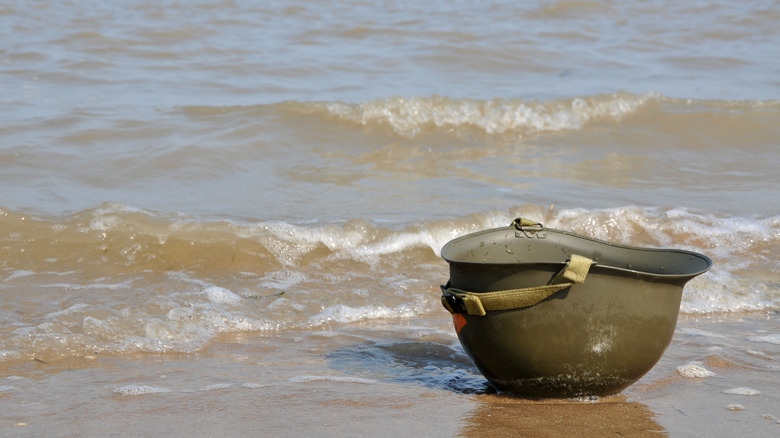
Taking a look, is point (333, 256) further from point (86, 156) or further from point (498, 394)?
point (86, 156)

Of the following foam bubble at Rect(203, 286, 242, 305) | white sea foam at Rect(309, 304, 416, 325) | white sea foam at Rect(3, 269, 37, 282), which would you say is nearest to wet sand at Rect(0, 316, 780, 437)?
white sea foam at Rect(309, 304, 416, 325)

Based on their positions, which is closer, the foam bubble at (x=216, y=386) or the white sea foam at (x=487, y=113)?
the foam bubble at (x=216, y=386)

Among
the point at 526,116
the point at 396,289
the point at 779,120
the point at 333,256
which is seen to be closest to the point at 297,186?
the point at 333,256

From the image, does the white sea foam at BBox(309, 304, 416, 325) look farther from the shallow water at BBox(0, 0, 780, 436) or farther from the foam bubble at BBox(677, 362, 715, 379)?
the foam bubble at BBox(677, 362, 715, 379)

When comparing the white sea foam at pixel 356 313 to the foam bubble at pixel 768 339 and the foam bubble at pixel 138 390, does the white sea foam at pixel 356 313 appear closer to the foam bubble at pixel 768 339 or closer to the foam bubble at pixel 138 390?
the foam bubble at pixel 138 390

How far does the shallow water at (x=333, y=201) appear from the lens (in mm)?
3150

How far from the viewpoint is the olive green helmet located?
2.67m

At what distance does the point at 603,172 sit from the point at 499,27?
21.1ft

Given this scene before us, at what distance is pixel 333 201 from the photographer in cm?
591

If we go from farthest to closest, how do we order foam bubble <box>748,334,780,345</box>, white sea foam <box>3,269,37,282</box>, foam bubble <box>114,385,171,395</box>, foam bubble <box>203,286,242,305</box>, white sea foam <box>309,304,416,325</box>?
white sea foam <box>3,269,37,282</box>, foam bubble <box>203,286,242,305</box>, white sea foam <box>309,304,416,325</box>, foam bubble <box>748,334,780,345</box>, foam bubble <box>114,385,171,395</box>

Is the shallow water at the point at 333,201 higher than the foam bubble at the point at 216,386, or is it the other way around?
the shallow water at the point at 333,201

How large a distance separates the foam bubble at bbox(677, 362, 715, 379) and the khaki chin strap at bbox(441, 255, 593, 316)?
1034mm

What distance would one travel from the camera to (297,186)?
6281 millimetres

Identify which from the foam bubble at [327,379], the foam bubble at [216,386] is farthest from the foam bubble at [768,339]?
the foam bubble at [216,386]
